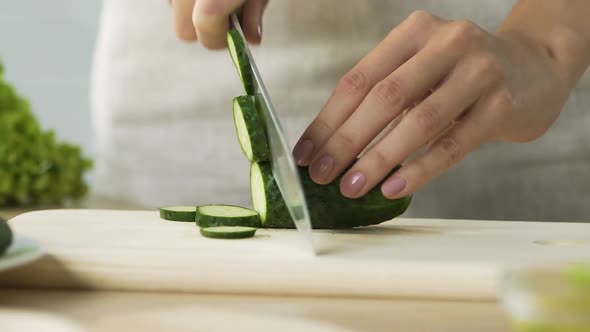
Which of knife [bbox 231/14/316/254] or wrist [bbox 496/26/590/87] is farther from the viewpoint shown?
wrist [bbox 496/26/590/87]

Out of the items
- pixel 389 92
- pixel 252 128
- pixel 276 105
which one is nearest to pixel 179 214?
pixel 252 128

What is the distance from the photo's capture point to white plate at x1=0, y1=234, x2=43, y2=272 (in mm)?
1174

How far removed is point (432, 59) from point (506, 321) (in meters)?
0.70

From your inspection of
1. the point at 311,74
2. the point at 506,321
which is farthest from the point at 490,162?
the point at 506,321

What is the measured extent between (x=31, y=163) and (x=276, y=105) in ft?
3.37

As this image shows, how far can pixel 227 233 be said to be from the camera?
5.08 feet

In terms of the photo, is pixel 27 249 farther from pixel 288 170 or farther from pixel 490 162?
pixel 490 162

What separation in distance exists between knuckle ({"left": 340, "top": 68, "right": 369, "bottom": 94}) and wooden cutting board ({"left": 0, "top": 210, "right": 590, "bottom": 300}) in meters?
0.34

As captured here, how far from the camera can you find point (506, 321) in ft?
3.87

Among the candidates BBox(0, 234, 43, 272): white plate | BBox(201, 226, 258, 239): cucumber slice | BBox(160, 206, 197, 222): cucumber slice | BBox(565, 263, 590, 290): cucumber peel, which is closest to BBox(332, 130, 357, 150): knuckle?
BBox(201, 226, 258, 239): cucumber slice

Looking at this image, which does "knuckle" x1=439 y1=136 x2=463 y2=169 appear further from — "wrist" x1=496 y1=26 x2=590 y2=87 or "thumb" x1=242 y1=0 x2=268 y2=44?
"thumb" x1=242 y1=0 x2=268 y2=44

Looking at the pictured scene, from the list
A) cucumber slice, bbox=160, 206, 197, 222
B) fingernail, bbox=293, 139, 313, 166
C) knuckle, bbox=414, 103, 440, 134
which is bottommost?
cucumber slice, bbox=160, 206, 197, 222

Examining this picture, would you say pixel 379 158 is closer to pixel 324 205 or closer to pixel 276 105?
pixel 324 205

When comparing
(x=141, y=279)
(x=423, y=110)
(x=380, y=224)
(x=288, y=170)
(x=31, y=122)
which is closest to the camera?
(x=141, y=279)
